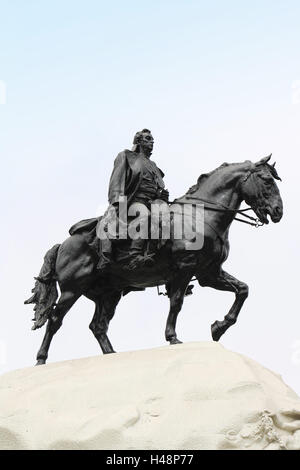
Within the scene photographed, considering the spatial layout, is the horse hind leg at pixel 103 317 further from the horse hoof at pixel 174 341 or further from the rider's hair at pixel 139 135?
the rider's hair at pixel 139 135

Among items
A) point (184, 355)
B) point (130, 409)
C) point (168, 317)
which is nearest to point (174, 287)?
point (168, 317)

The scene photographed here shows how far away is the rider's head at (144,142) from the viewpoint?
1477 centimetres

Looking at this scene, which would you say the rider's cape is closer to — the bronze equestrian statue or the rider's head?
the bronze equestrian statue

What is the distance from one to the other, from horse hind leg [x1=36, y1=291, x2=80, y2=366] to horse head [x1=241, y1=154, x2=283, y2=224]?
2821mm

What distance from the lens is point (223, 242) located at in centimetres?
1385

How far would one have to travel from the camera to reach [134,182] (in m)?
14.3

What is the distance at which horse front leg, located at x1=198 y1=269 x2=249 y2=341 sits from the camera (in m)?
13.9

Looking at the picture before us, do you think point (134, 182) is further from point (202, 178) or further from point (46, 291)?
point (46, 291)

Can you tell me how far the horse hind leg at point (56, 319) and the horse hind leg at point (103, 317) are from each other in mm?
489

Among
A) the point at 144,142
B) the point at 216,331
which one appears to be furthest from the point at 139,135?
the point at 216,331

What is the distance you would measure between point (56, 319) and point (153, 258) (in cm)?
179

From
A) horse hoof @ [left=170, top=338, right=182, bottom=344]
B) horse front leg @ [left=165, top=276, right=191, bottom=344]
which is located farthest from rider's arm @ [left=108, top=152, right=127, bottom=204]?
horse hoof @ [left=170, top=338, right=182, bottom=344]

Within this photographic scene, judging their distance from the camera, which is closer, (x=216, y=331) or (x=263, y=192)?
(x=263, y=192)
